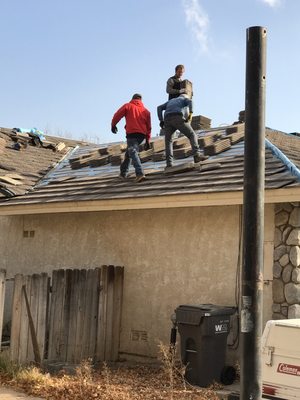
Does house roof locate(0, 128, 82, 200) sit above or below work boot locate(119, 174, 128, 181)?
above

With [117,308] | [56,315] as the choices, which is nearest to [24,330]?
[56,315]

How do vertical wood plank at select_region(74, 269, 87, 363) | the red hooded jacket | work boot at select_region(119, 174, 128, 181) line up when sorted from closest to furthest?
vertical wood plank at select_region(74, 269, 87, 363) → the red hooded jacket → work boot at select_region(119, 174, 128, 181)

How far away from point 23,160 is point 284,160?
26.4 feet

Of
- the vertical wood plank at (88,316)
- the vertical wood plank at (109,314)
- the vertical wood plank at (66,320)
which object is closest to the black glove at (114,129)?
the vertical wood plank at (109,314)

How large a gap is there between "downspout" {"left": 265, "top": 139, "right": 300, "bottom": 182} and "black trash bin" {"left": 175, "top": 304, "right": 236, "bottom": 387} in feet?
7.58

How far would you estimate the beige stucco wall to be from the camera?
9.83 m

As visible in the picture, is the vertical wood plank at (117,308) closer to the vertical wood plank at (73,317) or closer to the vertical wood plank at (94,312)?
the vertical wood plank at (94,312)

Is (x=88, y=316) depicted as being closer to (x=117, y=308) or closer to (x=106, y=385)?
(x=117, y=308)

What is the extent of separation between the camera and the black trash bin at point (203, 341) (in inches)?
328

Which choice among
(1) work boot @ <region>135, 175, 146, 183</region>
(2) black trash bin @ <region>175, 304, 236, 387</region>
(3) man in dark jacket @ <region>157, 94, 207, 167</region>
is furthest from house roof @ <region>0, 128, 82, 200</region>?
(2) black trash bin @ <region>175, 304, 236, 387</region>

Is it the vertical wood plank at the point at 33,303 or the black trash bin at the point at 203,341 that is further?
the vertical wood plank at the point at 33,303

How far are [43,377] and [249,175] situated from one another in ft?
16.3

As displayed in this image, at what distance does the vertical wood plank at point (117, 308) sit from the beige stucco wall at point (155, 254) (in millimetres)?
194

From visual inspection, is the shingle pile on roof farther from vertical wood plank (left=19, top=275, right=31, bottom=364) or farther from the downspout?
vertical wood plank (left=19, top=275, right=31, bottom=364)
